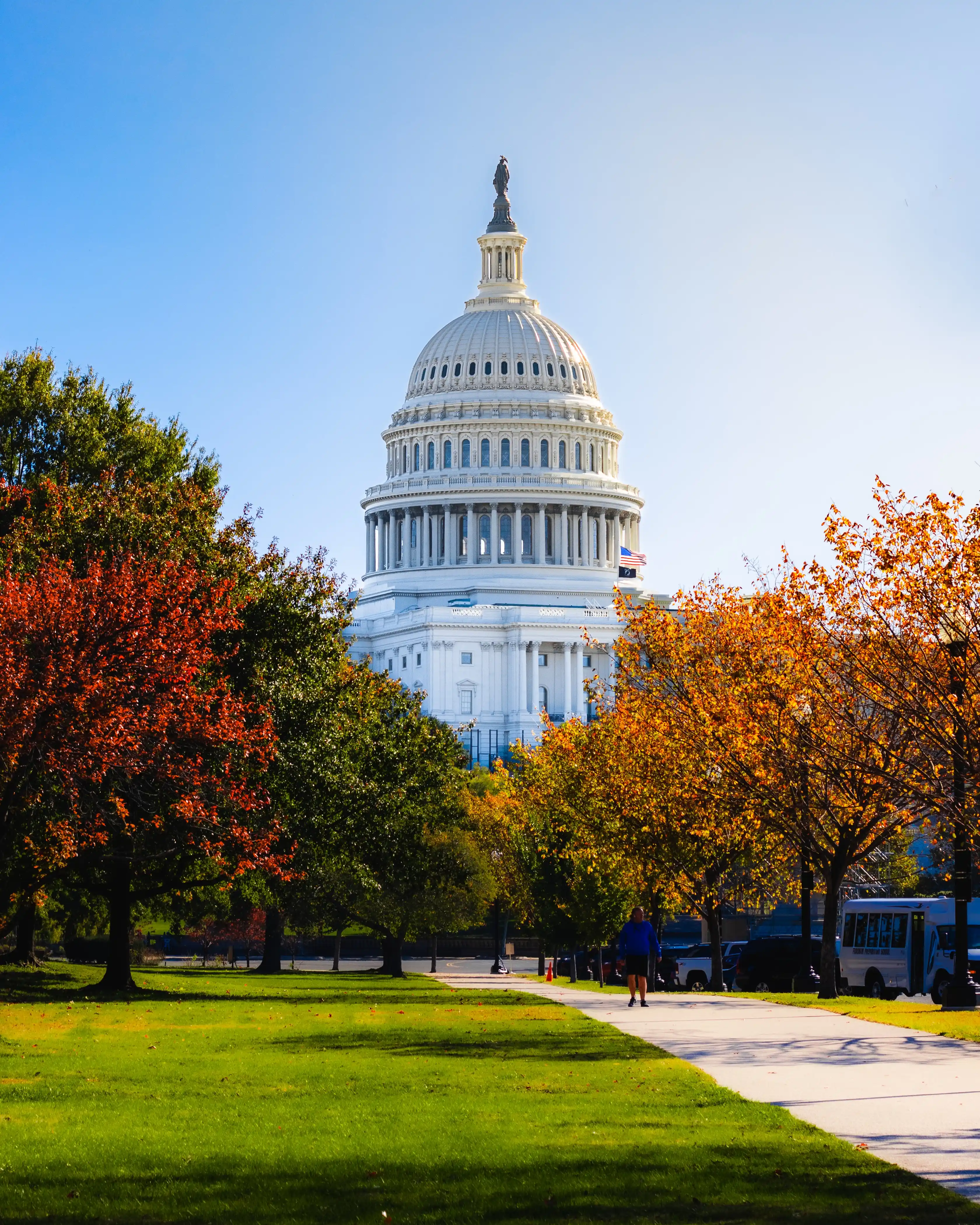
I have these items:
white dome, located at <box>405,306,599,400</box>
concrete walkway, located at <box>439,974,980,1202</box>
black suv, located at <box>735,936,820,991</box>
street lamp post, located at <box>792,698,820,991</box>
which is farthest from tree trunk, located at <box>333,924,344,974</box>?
white dome, located at <box>405,306,599,400</box>

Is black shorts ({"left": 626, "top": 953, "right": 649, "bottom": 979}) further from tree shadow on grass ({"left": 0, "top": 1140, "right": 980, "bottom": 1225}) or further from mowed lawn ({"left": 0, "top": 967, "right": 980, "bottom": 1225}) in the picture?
tree shadow on grass ({"left": 0, "top": 1140, "right": 980, "bottom": 1225})

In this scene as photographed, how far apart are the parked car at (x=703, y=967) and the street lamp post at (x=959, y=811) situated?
22755 millimetres

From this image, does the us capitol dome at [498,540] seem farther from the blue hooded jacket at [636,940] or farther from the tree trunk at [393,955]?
the blue hooded jacket at [636,940]

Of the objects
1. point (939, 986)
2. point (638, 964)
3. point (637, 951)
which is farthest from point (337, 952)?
point (637, 951)

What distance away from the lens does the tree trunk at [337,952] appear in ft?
245

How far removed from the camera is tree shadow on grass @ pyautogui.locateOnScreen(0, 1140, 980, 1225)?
489 inches

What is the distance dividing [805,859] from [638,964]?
8006 millimetres

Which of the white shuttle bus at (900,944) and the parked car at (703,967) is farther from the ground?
the white shuttle bus at (900,944)

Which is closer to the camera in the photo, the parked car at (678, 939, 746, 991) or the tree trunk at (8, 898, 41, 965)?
the tree trunk at (8, 898, 41, 965)

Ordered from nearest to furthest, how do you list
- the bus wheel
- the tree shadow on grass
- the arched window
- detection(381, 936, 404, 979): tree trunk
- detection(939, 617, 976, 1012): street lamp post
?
the tree shadow on grass
detection(939, 617, 976, 1012): street lamp post
the bus wheel
detection(381, 936, 404, 979): tree trunk
the arched window

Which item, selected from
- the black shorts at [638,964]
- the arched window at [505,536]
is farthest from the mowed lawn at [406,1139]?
the arched window at [505,536]

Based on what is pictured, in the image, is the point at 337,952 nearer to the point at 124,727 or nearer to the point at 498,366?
the point at 124,727

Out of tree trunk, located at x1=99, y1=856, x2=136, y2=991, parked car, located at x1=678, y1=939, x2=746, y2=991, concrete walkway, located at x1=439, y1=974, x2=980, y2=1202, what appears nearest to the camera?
concrete walkway, located at x1=439, y1=974, x2=980, y2=1202

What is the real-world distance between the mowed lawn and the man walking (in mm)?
6839
